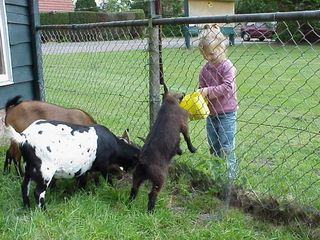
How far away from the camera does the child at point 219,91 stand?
3.99 metres

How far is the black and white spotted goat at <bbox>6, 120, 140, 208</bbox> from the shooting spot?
3484 millimetres

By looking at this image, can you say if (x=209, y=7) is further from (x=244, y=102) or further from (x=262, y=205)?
(x=262, y=205)

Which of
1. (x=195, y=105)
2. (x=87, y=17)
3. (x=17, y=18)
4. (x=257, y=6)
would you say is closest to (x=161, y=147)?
(x=195, y=105)

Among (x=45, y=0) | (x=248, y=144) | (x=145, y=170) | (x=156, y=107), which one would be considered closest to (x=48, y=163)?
(x=145, y=170)

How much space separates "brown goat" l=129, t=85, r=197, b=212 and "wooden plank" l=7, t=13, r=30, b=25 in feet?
9.80

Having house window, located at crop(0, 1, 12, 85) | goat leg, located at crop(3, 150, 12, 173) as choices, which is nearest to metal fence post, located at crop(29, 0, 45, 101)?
house window, located at crop(0, 1, 12, 85)

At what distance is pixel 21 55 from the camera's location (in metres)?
6.01

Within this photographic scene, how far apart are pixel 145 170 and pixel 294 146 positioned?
262 centimetres

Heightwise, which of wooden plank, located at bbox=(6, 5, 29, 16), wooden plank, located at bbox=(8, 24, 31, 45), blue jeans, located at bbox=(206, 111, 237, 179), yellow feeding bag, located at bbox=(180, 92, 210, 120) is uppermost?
wooden plank, located at bbox=(6, 5, 29, 16)

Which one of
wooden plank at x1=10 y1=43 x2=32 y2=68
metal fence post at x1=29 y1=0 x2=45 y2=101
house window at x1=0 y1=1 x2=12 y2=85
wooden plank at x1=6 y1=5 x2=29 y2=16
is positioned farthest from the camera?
metal fence post at x1=29 y1=0 x2=45 y2=101

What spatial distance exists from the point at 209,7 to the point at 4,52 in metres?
5.73

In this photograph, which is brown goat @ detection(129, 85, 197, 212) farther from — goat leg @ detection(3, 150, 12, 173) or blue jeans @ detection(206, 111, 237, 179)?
goat leg @ detection(3, 150, 12, 173)

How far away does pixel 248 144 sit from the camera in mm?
5609

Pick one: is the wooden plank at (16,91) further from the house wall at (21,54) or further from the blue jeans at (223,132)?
the blue jeans at (223,132)
